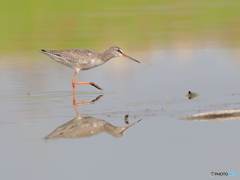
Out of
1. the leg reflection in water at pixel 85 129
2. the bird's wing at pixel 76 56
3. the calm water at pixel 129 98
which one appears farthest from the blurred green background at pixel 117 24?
the leg reflection in water at pixel 85 129

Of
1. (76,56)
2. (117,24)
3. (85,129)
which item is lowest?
(85,129)

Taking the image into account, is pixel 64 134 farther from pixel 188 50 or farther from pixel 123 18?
pixel 123 18

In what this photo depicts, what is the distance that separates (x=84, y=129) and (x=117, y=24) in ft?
56.9

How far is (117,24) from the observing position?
25859 millimetres

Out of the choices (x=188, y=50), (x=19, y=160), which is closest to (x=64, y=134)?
(x=19, y=160)

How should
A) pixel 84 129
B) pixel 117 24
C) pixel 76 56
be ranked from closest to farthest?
pixel 84 129 < pixel 76 56 < pixel 117 24

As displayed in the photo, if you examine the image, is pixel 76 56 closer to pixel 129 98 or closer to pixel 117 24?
pixel 129 98

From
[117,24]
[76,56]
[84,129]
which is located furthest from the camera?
[117,24]

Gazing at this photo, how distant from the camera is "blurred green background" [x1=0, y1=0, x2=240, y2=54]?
2020 centimetres

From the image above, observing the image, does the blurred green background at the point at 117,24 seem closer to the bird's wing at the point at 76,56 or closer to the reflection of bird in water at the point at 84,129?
the bird's wing at the point at 76,56

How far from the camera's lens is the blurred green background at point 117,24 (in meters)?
20.2

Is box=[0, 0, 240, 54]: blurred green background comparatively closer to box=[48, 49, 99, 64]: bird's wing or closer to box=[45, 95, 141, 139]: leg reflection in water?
box=[48, 49, 99, 64]: bird's wing

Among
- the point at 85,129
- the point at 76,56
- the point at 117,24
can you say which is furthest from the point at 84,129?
the point at 117,24

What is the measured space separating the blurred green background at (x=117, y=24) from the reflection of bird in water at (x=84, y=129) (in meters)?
9.67
